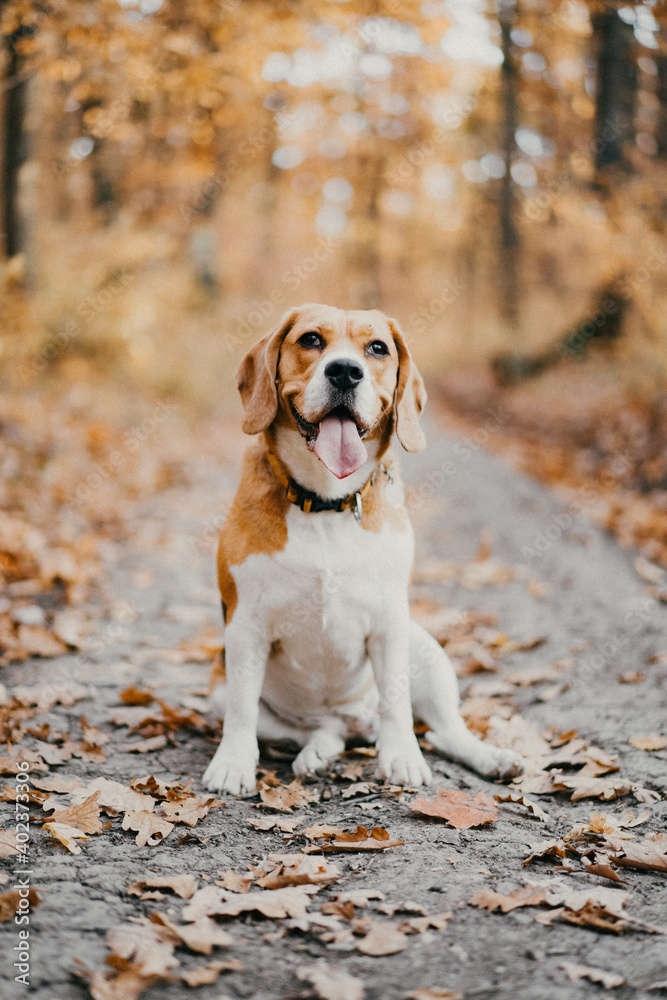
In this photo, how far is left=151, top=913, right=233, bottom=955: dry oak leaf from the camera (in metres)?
1.95

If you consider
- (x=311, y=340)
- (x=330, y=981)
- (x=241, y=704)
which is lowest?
(x=241, y=704)

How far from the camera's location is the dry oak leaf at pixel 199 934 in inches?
76.7

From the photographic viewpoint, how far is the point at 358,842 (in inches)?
101

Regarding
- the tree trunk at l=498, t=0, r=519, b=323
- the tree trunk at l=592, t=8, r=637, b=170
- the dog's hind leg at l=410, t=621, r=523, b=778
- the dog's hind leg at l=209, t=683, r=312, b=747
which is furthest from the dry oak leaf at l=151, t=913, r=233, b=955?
the tree trunk at l=498, t=0, r=519, b=323

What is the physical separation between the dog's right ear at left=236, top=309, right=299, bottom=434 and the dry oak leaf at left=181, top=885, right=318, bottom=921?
1.66 meters

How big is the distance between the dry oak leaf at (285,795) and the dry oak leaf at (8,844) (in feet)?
2.92

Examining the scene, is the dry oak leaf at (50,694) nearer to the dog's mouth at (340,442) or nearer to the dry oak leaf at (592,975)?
the dog's mouth at (340,442)

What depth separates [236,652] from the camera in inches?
119

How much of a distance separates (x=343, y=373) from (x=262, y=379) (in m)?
0.43

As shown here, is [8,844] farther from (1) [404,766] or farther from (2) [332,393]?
Answer: (2) [332,393]

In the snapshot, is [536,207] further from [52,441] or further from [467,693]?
[467,693]

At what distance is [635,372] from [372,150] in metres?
13.9

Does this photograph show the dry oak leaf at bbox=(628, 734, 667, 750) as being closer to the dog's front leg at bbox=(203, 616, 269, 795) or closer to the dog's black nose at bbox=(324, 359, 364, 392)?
the dog's front leg at bbox=(203, 616, 269, 795)

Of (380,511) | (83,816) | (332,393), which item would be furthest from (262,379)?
(83,816)
